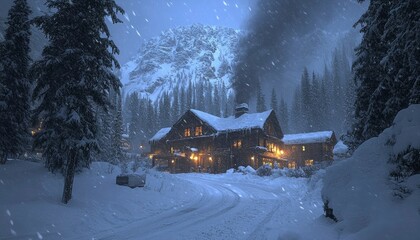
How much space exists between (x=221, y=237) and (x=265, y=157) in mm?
39624

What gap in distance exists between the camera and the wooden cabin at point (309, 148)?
178 feet

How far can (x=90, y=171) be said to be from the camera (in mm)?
18625

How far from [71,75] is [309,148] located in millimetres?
49814

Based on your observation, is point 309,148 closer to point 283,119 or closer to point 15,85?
point 283,119

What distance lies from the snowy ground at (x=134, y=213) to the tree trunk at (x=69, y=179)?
1.09ft

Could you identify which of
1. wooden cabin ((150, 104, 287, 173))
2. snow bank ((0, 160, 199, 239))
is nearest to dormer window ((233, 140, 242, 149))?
wooden cabin ((150, 104, 287, 173))

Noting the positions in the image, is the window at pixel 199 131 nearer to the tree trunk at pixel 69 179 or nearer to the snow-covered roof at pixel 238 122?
the snow-covered roof at pixel 238 122

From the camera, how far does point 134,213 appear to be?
13094 mm

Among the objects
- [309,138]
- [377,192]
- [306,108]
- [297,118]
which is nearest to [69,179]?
[377,192]

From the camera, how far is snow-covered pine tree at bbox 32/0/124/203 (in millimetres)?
13180

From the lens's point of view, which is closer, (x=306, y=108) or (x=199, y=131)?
(x=199, y=131)

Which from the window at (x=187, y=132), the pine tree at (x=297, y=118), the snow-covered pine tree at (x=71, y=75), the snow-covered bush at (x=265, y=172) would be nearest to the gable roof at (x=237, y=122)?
the window at (x=187, y=132)

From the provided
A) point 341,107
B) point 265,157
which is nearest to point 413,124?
point 265,157

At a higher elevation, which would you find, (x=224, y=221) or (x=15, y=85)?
(x=15, y=85)
